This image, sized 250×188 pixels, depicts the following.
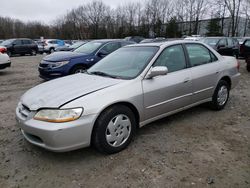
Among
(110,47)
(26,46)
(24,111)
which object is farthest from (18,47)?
(24,111)

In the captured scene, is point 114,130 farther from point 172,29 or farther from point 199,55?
point 172,29

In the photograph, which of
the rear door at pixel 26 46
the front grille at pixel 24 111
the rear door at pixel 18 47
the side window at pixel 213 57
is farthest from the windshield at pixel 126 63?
the rear door at pixel 26 46

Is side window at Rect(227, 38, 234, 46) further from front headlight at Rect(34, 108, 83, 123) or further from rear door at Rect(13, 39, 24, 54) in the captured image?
rear door at Rect(13, 39, 24, 54)

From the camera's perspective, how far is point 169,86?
11.5 ft

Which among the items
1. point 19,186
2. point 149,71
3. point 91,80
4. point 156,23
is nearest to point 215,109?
point 149,71

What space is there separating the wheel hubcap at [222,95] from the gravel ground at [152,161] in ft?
2.15

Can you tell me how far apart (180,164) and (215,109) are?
2.29 meters

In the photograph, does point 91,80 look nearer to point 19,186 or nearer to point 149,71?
point 149,71

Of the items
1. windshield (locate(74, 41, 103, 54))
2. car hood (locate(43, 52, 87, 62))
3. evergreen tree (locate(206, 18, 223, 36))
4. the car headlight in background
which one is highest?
evergreen tree (locate(206, 18, 223, 36))

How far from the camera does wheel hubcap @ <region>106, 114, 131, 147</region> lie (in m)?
2.90

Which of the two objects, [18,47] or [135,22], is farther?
[135,22]

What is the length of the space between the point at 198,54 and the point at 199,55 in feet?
0.10

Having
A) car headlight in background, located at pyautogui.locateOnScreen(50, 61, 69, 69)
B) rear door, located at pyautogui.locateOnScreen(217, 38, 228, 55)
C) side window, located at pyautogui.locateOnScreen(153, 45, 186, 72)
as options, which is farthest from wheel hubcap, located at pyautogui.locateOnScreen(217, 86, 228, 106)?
rear door, located at pyautogui.locateOnScreen(217, 38, 228, 55)

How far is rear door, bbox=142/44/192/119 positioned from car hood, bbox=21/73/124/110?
1.79 ft
